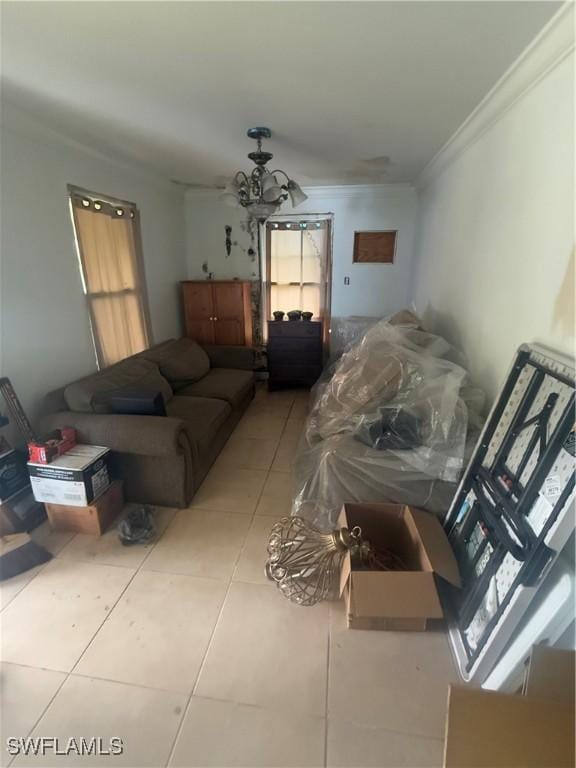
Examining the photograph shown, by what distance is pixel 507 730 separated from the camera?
Result: 82 centimetres

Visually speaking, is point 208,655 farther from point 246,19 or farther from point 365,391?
point 246,19

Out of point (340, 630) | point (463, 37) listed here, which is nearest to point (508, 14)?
point (463, 37)

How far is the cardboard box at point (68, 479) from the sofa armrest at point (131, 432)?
15 centimetres

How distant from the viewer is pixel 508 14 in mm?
1266

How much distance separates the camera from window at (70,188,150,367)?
282 centimetres

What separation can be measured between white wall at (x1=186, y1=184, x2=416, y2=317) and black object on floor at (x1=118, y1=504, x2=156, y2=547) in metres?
3.30

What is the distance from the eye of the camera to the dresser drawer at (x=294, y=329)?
4.18 meters

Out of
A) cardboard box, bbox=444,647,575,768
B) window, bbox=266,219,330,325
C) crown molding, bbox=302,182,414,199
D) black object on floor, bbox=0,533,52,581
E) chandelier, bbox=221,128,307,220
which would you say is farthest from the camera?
window, bbox=266,219,330,325

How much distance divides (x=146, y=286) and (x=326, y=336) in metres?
2.27

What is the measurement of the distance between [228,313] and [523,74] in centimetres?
329

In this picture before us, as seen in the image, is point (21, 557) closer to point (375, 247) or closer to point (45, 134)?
point (45, 134)

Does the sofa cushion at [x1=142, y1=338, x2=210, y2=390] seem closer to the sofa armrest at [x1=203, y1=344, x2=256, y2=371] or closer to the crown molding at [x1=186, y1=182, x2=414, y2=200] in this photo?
the sofa armrest at [x1=203, y1=344, x2=256, y2=371]

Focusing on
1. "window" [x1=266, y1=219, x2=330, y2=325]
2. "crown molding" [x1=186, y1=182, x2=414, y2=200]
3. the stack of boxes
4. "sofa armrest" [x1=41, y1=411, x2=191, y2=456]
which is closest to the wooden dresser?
"window" [x1=266, y1=219, x2=330, y2=325]

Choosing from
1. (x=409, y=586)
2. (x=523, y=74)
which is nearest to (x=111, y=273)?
(x=523, y=74)
